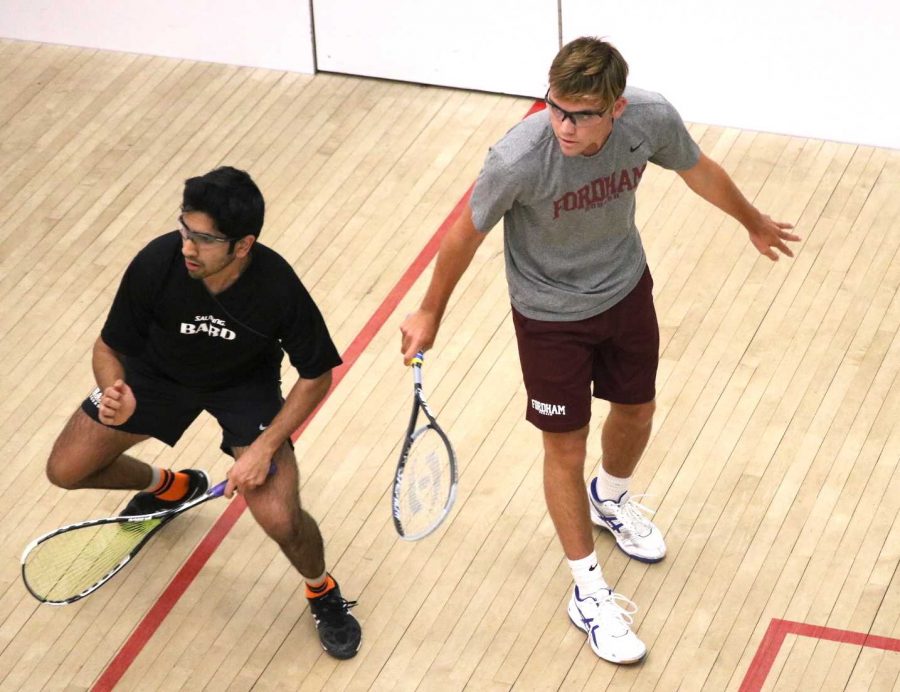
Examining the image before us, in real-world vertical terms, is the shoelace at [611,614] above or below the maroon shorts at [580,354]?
below

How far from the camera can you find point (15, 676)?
494 centimetres

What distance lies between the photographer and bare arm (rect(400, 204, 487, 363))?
4.34 metres

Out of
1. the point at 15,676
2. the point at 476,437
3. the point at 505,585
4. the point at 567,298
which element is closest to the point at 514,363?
the point at 476,437

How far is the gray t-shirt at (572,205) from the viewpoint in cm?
420

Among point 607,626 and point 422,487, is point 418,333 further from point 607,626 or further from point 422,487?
point 607,626

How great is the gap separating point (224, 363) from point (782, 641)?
1.90 meters

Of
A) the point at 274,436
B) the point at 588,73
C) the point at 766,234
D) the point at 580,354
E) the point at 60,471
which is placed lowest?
the point at 60,471

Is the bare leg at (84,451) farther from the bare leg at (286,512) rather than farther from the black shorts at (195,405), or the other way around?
the bare leg at (286,512)

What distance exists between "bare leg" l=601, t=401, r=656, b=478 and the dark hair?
1297 millimetres

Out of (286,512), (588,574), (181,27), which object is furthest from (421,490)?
(181,27)

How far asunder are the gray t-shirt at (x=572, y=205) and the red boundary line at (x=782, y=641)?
1.18 meters

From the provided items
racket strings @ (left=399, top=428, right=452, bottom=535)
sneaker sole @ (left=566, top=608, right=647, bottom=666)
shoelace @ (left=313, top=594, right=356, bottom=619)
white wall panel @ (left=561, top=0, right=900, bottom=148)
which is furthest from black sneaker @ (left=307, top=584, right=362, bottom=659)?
white wall panel @ (left=561, top=0, right=900, bottom=148)

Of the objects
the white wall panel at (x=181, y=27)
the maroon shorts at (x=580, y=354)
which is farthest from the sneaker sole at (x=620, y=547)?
the white wall panel at (x=181, y=27)

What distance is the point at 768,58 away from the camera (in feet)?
22.7
